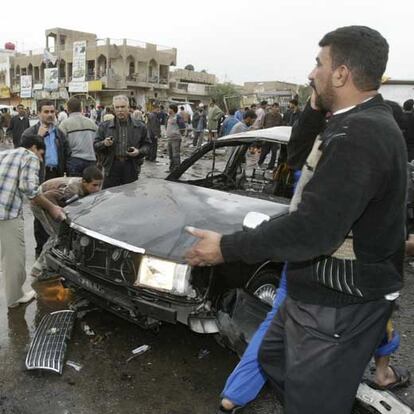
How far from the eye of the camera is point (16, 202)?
358 centimetres

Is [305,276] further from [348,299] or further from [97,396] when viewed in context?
[97,396]

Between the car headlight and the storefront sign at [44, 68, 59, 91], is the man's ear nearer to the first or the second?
the car headlight

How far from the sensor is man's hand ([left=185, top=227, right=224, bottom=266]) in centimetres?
158

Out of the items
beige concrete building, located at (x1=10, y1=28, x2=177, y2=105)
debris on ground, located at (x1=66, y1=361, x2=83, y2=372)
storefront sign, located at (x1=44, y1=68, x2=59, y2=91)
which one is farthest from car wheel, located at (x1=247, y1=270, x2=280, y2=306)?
storefront sign, located at (x1=44, y1=68, x2=59, y2=91)

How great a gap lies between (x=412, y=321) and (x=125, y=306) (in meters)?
2.66

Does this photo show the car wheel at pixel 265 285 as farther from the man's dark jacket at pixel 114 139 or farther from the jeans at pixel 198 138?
the jeans at pixel 198 138

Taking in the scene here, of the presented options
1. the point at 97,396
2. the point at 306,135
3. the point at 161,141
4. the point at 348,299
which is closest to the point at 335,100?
the point at 306,135

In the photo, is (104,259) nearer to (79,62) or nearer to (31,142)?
(31,142)

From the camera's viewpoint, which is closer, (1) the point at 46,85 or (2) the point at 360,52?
(2) the point at 360,52

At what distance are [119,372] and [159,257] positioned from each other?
0.85m

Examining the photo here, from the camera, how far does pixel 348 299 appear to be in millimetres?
1541

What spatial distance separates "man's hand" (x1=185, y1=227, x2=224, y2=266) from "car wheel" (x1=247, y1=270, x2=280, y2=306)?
144cm

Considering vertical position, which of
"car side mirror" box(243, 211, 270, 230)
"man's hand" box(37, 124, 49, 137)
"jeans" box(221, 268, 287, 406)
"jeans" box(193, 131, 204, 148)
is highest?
"car side mirror" box(243, 211, 270, 230)

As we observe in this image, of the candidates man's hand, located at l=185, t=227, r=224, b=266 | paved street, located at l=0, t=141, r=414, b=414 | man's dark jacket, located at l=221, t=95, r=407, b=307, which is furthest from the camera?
paved street, located at l=0, t=141, r=414, b=414
